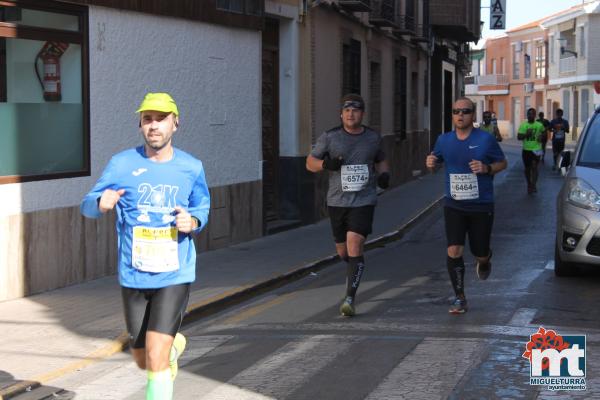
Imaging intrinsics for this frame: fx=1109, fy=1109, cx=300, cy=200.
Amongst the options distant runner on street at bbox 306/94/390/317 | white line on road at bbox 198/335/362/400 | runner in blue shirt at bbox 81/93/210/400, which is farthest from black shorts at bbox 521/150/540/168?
runner in blue shirt at bbox 81/93/210/400

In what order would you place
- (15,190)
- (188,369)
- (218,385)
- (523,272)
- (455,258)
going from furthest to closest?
1. (523,272)
2. (15,190)
3. (455,258)
4. (188,369)
5. (218,385)

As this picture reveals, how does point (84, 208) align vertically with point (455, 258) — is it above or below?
above

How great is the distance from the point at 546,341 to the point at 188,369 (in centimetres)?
248

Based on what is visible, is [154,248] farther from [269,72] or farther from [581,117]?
[581,117]

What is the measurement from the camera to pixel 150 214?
5.65 metres

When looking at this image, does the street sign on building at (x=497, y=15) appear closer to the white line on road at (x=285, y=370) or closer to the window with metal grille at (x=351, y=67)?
the window with metal grille at (x=351, y=67)

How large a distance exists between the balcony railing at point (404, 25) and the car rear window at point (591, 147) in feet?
44.1

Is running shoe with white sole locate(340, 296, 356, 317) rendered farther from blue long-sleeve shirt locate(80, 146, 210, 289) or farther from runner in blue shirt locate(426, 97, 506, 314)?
blue long-sleeve shirt locate(80, 146, 210, 289)

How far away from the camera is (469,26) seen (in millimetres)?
37156

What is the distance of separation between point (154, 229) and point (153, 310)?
1.37 feet

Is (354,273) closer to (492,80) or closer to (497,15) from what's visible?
(497,15)

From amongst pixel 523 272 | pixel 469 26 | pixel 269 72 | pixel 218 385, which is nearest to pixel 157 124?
pixel 218 385

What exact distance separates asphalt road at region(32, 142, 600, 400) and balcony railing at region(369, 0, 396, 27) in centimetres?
1066

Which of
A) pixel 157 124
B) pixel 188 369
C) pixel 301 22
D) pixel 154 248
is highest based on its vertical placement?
pixel 301 22
